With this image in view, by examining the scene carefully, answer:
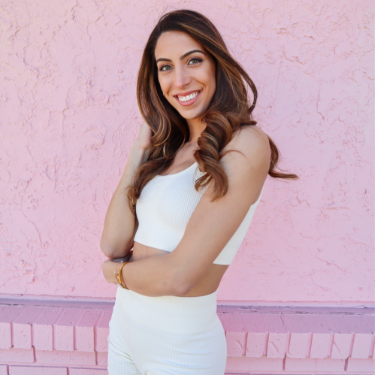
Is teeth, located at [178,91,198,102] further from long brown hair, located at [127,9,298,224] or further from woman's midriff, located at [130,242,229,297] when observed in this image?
woman's midriff, located at [130,242,229,297]

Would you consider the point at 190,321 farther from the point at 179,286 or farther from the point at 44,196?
the point at 44,196

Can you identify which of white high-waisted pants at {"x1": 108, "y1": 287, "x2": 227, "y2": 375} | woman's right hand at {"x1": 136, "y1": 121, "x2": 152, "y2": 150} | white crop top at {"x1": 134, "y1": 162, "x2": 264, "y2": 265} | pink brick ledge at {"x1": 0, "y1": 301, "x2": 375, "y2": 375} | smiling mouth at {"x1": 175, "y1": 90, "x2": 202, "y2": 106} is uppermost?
smiling mouth at {"x1": 175, "y1": 90, "x2": 202, "y2": 106}

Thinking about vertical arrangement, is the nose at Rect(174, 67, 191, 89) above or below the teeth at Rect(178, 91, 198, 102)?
above

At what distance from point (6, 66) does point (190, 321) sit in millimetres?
1967

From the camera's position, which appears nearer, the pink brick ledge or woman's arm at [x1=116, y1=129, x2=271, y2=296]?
woman's arm at [x1=116, y1=129, x2=271, y2=296]

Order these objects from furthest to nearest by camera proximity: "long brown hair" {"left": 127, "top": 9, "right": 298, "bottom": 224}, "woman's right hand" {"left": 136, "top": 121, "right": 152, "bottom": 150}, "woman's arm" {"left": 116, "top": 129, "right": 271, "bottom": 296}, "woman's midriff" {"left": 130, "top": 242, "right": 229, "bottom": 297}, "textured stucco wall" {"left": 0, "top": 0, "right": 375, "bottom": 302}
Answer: "textured stucco wall" {"left": 0, "top": 0, "right": 375, "bottom": 302} < "woman's right hand" {"left": 136, "top": 121, "right": 152, "bottom": 150} < "woman's midriff" {"left": 130, "top": 242, "right": 229, "bottom": 297} < "long brown hair" {"left": 127, "top": 9, "right": 298, "bottom": 224} < "woman's arm" {"left": 116, "top": 129, "right": 271, "bottom": 296}

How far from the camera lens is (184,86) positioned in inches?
51.3

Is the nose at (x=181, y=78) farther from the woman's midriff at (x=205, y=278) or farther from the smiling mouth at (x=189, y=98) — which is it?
the woman's midriff at (x=205, y=278)

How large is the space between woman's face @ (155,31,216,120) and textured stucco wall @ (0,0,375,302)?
0.71 metres

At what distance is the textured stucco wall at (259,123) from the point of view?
1933 mm

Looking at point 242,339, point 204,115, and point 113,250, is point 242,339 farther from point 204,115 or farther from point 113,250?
point 204,115

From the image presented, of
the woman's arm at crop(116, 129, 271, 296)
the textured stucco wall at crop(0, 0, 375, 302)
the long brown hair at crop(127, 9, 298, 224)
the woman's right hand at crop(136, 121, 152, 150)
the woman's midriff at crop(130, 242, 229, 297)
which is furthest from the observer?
the textured stucco wall at crop(0, 0, 375, 302)

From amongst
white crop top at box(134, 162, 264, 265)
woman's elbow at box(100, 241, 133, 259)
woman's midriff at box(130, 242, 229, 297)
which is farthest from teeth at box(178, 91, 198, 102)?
woman's elbow at box(100, 241, 133, 259)

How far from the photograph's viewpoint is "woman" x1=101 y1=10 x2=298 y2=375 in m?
1.06
